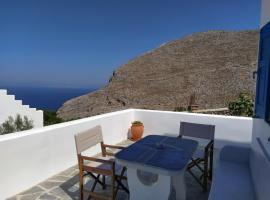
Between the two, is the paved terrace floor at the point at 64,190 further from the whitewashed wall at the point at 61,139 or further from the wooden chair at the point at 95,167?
the wooden chair at the point at 95,167

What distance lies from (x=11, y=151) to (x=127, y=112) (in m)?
3.18

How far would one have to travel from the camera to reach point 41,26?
29234 mm

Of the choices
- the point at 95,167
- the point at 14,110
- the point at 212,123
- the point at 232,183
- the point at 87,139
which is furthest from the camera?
the point at 14,110

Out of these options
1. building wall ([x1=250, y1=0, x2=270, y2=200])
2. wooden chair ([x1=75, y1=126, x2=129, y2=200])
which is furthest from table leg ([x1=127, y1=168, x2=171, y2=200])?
building wall ([x1=250, y1=0, x2=270, y2=200])

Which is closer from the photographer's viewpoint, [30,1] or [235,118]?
[235,118]

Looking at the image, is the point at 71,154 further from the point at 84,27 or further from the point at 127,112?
the point at 84,27

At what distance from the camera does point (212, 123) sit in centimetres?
531

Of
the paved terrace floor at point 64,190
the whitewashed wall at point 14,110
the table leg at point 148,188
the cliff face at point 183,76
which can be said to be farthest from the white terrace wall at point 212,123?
the cliff face at point 183,76

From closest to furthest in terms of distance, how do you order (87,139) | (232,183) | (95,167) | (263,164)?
(263,164), (232,183), (95,167), (87,139)

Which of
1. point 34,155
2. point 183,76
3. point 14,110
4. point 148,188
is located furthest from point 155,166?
point 183,76

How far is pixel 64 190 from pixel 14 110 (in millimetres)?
6877

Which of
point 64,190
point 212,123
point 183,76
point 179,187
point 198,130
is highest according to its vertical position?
point 183,76

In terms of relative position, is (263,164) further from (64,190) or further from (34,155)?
(34,155)

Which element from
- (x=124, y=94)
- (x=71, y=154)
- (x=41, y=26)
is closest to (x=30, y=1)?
(x=124, y=94)
